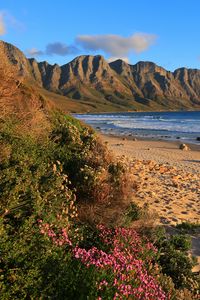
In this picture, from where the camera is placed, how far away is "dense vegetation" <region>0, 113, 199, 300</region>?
13.1 feet

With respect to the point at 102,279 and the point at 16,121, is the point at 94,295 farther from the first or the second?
the point at 16,121

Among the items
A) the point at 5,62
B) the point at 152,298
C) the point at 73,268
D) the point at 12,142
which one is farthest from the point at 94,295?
the point at 5,62

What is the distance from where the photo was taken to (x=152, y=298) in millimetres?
4172

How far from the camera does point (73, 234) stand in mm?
5219

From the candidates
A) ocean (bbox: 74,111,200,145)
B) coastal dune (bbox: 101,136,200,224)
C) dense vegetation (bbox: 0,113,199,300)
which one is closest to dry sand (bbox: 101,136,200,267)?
coastal dune (bbox: 101,136,200,224)

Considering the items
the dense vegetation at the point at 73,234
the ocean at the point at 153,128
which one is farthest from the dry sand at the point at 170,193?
the ocean at the point at 153,128

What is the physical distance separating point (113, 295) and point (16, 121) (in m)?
3.95

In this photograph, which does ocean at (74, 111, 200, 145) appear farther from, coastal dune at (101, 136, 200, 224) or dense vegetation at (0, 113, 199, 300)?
dense vegetation at (0, 113, 199, 300)

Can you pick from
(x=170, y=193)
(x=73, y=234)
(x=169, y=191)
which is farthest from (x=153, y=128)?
(x=73, y=234)

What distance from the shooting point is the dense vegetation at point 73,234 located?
3982mm

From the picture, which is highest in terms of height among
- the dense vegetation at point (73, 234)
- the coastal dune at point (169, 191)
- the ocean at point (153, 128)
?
the dense vegetation at point (73, 234)

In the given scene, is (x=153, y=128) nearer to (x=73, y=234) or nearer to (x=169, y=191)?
(x=169, y=191)

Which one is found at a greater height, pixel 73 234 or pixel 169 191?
pixel 73 234

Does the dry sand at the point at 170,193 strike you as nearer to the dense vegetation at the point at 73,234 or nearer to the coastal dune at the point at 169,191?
the coastal dune at the point at 169,191
